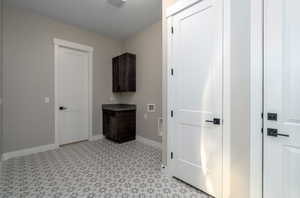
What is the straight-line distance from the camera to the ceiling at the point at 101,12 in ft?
9.71

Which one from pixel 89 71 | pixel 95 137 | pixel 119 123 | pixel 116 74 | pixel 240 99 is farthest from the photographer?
pixel 116 74

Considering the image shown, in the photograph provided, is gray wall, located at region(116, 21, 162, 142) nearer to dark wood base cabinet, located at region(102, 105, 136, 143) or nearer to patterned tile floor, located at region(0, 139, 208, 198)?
dark wood base cabinet, located at region(102, 105, 136, 143)

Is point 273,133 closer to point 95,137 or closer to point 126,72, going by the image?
point 126,72

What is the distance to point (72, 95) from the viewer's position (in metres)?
3.94

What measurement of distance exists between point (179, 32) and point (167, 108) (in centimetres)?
107

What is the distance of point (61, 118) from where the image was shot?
377 cm

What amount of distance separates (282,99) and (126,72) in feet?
11.0

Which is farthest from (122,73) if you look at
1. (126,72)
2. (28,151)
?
(28,151)

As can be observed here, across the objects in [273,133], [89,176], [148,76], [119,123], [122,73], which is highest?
[122,73]

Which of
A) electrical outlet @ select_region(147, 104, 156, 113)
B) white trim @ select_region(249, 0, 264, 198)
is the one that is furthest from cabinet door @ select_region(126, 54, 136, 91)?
white trim @ select_region(249, 0, 264, 198)

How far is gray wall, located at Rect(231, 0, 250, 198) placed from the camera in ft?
5.00

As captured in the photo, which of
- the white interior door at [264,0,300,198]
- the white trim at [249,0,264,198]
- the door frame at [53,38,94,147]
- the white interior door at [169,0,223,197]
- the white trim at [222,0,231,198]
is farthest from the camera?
the door frame at [53,38,94,147]

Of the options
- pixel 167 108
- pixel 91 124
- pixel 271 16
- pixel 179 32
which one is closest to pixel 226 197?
pixel 167 108

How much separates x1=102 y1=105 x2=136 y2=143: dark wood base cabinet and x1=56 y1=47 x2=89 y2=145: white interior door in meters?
0.51
